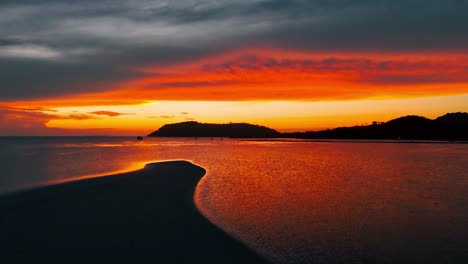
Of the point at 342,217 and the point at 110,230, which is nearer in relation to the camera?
the point at 110,230

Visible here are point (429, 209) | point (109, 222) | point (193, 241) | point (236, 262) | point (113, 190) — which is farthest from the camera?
point (113, 190)

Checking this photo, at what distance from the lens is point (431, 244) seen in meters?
12.9

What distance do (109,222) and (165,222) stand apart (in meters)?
2.08

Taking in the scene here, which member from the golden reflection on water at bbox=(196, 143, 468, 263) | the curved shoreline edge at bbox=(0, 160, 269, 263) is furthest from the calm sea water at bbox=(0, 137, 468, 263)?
the curved shoreline edge at bbox=(0, 160, 269, 263)

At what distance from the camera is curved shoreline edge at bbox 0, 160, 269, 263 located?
35.1 ft

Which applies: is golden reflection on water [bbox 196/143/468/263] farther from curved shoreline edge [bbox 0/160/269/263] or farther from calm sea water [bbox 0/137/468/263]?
curved shoreline edge [bbox 0/160/269/263]

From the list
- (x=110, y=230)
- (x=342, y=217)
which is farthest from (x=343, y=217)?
(x=110, y=230)

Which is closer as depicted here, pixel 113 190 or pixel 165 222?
pixel 165 222

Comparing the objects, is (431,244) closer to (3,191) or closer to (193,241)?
(193,241)

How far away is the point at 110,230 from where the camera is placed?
12961 millimetres

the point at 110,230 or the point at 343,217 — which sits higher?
the point at 110,230

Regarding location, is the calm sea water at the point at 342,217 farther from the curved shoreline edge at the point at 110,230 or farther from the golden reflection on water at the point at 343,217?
the curved shoreline edge at the point at 110,230

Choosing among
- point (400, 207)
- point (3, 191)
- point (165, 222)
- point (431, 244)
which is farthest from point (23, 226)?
point (400, 207)

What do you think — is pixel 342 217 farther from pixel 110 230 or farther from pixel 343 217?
pixel 110 230
